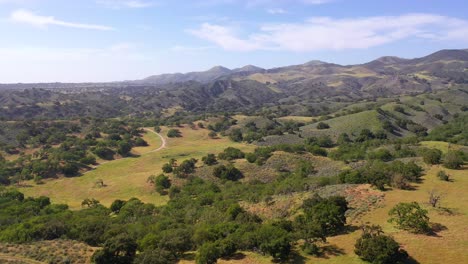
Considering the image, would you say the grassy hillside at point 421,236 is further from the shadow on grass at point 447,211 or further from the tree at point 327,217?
the tree at point 327,217

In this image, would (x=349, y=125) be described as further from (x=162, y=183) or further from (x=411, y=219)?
(x=411, y=219)

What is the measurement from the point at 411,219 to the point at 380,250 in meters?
6.05

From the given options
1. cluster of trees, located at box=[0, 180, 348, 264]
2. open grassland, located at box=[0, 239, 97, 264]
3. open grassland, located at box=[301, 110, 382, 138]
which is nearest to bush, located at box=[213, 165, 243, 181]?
cluster of trees, located at box=[0, 180, 348, 264]

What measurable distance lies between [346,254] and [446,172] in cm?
2383

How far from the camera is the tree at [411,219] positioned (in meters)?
28.6

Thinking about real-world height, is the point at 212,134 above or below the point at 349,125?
below

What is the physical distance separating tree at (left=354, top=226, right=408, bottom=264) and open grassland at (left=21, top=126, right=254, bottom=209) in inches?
1590

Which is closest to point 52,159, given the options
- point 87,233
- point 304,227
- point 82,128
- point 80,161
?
point 80,161

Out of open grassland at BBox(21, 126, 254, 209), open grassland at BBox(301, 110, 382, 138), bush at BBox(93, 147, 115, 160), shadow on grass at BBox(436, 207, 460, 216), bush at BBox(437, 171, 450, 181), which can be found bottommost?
open grassland at BBox(21, 126, 254, 209)

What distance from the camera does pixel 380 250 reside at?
80.2 ft

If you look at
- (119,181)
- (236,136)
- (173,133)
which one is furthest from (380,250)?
(173,133)

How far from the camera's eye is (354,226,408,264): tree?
2425cm

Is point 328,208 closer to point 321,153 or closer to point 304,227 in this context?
point 304,227

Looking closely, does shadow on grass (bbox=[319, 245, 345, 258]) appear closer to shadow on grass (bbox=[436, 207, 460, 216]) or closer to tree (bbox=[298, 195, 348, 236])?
tree (bbox=[298, 195, 348, 236])
